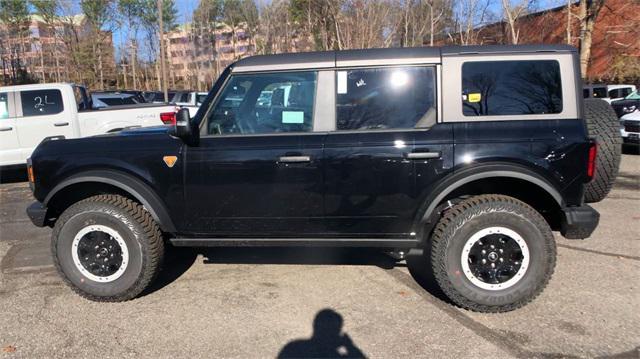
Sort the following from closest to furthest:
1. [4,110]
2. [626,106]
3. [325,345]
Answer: [325,345]
[4,110]
[626,106]

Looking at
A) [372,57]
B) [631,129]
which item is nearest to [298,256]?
[372,57]

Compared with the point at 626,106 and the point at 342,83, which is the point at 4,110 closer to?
the point at 342,83

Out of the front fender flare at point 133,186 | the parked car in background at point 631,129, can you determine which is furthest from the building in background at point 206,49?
the front fender flare at point 133,186

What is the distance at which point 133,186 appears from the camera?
3.94 meters

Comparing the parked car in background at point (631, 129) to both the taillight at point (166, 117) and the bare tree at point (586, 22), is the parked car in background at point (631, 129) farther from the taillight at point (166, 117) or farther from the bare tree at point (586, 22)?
the bare tree at point (586, 22)

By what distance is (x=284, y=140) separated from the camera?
3.83 m

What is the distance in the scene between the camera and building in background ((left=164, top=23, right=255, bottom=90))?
1901 inches

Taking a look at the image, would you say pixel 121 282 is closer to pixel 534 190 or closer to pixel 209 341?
pixel 209 341

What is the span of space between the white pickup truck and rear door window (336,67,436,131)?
6.43 meters

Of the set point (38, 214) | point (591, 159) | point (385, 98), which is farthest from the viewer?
point (38, 214)

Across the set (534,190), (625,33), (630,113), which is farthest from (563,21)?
(534,190)

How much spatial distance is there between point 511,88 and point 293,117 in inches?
66.5

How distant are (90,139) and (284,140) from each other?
1.67 metres

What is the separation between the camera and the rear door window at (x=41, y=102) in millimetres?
9648
